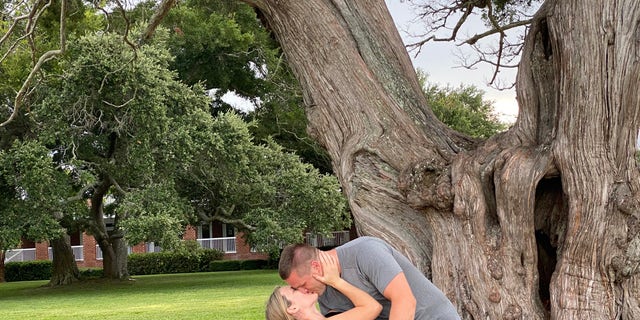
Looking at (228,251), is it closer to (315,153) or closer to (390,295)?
(315,153)

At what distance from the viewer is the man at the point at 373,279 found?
3.94m

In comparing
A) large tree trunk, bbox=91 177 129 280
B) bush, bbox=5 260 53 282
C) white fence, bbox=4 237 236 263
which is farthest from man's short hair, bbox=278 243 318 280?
white fence, bbox=4 237 236 263

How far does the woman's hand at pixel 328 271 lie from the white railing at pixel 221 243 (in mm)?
43820

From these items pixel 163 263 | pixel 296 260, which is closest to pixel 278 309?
pixel 296 260

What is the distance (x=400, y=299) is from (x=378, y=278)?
14 centimetres

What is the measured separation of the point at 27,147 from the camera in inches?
1000

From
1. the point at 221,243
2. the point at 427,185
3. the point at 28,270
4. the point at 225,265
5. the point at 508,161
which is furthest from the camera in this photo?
the point at 221,243

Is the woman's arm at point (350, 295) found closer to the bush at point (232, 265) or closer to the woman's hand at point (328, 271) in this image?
the woman's hand at point (328, 271)

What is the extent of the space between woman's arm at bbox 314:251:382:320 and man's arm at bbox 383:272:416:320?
145 mm

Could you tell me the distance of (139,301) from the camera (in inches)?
856

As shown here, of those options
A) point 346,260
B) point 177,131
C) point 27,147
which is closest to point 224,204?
point 177,131

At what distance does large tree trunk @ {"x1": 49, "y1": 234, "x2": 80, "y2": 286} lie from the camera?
31.3m

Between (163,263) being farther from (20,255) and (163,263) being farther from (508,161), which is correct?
(508,161)

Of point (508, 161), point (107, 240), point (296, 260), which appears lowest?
point (296, 260)
